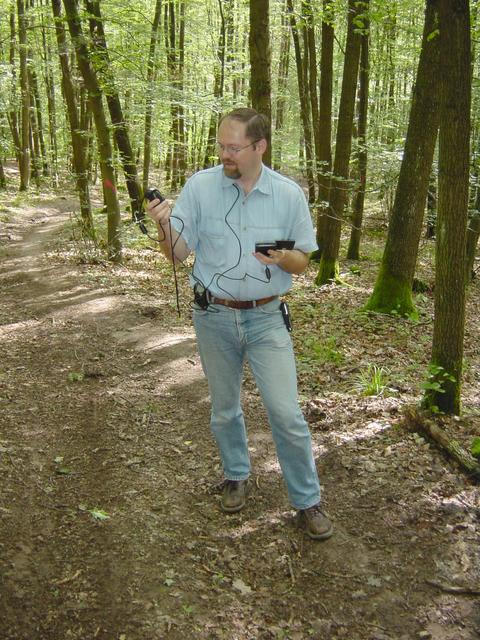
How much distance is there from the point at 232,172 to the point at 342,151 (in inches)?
328

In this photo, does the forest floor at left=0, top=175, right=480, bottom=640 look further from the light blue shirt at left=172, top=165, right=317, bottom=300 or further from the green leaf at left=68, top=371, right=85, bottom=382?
the light blue shirt at left=172, top=165, right=317, bottom=300

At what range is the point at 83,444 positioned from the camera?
494 centimetres

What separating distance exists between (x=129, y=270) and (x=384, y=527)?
10021mm

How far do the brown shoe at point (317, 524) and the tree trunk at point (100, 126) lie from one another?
1030 centimetres

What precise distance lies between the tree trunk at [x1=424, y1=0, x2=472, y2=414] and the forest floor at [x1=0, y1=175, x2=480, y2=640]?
454 mm

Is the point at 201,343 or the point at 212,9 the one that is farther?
the point at 212,9

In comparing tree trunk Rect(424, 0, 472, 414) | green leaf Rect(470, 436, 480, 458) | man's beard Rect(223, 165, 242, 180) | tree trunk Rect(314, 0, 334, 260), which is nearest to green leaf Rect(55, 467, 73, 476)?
man's beard Rect(223, 165, 242, 180)

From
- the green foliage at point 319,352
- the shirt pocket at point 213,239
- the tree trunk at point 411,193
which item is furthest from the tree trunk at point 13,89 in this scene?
the shirt pocket at point 213,239

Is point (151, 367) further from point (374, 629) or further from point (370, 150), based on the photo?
point (370, 150)

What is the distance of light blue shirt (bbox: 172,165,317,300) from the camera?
11.3 feet

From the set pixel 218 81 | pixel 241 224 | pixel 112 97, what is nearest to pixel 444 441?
pixel 241 224

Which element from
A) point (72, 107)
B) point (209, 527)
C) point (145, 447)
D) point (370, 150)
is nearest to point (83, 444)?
point (145, 447)

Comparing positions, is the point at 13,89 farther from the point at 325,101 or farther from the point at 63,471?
the point at 63,471

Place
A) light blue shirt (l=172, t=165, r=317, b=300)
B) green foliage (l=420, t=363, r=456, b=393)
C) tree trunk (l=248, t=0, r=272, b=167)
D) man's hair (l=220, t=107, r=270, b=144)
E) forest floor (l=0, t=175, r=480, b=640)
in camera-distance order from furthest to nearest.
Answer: tree trunk (l=248, t=0, r=272, b=167) < green foliage (l=420, t=363, r=456, b=393) < light blue shirt (l=172, t=165, r=317, b=300) < man's hair (l=220, t=107, r=270, b=144) < forest floor (l=0, t=175, r=480, b=640)
